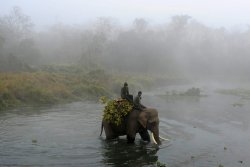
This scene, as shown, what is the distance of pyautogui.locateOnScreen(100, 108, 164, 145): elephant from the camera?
21.1m

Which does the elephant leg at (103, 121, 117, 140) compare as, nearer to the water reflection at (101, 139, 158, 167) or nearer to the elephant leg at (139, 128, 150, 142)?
the water reflection at (101, 139, 158, 167)

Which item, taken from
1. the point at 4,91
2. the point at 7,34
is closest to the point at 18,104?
the point at 4,91

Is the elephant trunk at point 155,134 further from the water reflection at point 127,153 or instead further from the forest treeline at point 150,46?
the forest treeline at point 150,46

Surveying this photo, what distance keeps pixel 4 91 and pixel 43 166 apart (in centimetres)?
1999

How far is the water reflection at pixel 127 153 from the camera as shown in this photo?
18406mm

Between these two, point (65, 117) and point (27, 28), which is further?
point (27, 28)

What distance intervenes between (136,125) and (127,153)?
197 centimetres

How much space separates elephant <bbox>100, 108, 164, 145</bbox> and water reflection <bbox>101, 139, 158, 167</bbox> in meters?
0.48

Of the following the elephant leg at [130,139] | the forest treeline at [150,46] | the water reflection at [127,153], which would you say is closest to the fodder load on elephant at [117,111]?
the elephant leg at [130,139]

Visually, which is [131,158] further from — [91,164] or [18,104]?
[18,104]

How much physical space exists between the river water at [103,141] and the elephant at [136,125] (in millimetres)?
518

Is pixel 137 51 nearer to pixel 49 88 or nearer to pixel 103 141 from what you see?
pixel 49 88

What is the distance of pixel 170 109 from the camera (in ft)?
124

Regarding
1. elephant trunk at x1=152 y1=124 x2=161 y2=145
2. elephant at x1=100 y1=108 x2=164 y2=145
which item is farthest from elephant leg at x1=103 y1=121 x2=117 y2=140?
elephant trunk at x1=152 y1=124 x2=161 y2=145
